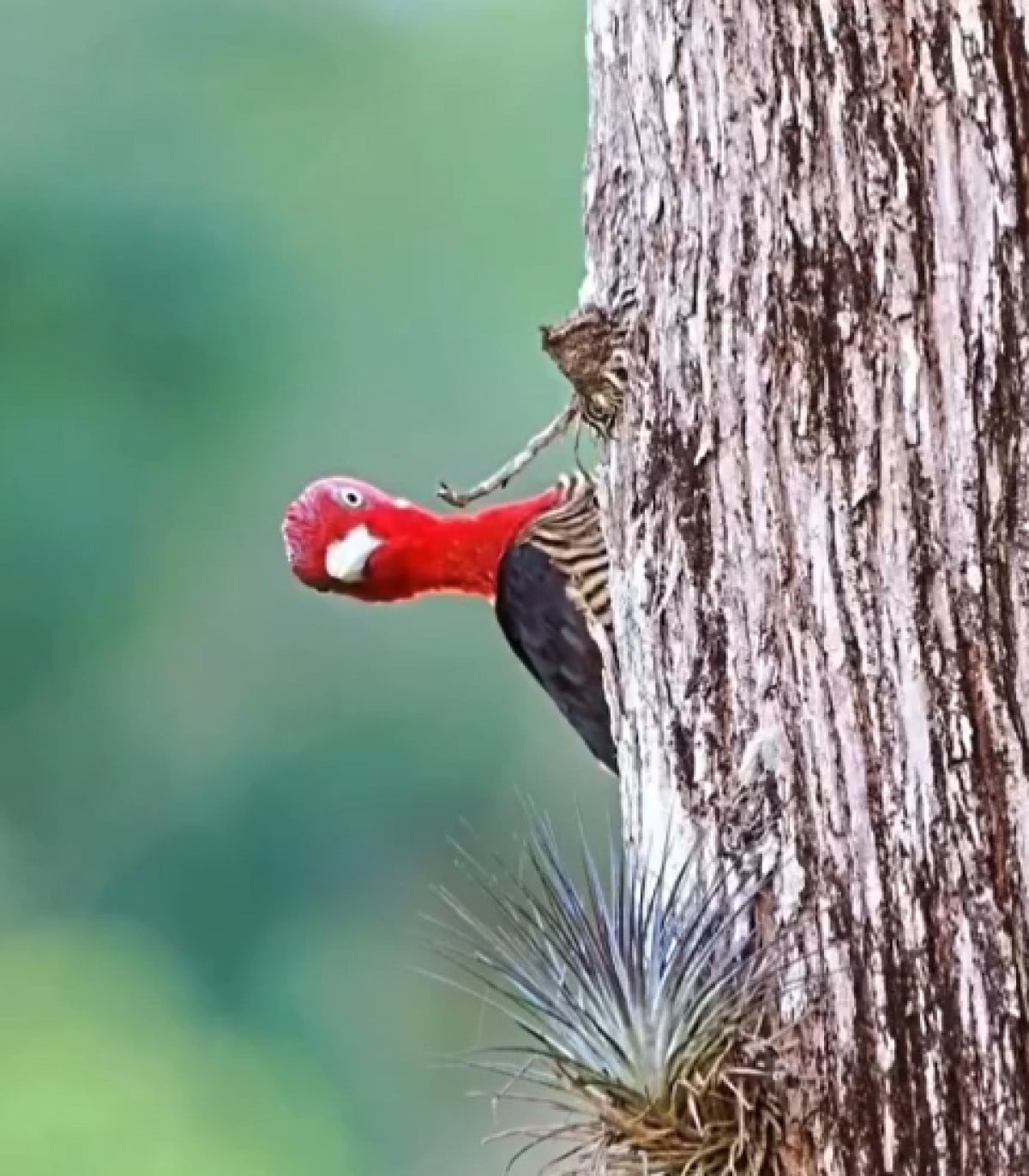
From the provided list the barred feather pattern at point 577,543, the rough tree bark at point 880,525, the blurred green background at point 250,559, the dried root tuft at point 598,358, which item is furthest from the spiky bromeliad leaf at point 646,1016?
the blurred green background at point 250,559

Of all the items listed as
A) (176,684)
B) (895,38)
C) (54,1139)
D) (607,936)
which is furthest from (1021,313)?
(54,1139)

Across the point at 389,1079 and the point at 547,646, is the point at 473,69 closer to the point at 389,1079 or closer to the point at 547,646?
the point at 547,646

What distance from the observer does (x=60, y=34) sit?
5.43 ft

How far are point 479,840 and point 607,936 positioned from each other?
0.87m

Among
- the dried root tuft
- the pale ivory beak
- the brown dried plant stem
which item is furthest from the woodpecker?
the dried root tuft

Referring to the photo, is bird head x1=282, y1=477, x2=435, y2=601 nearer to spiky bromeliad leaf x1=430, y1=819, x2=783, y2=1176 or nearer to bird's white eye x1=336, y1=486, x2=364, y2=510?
bird's white eye x1=336, y1=486, x2=364, y2=510

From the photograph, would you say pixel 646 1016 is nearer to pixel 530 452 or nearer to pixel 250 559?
pixel 530 452

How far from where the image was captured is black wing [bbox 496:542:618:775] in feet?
4.73

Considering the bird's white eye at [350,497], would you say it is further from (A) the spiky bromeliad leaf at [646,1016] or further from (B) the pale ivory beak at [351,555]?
(A) the spiky bromeliad leaf at [646,1016]

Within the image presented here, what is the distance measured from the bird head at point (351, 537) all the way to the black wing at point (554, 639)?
0.35ft

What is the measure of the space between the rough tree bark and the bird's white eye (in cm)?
80

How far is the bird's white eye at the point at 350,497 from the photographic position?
151cm

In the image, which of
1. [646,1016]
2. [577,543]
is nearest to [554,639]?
[577,543]

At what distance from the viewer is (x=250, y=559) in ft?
5.26
